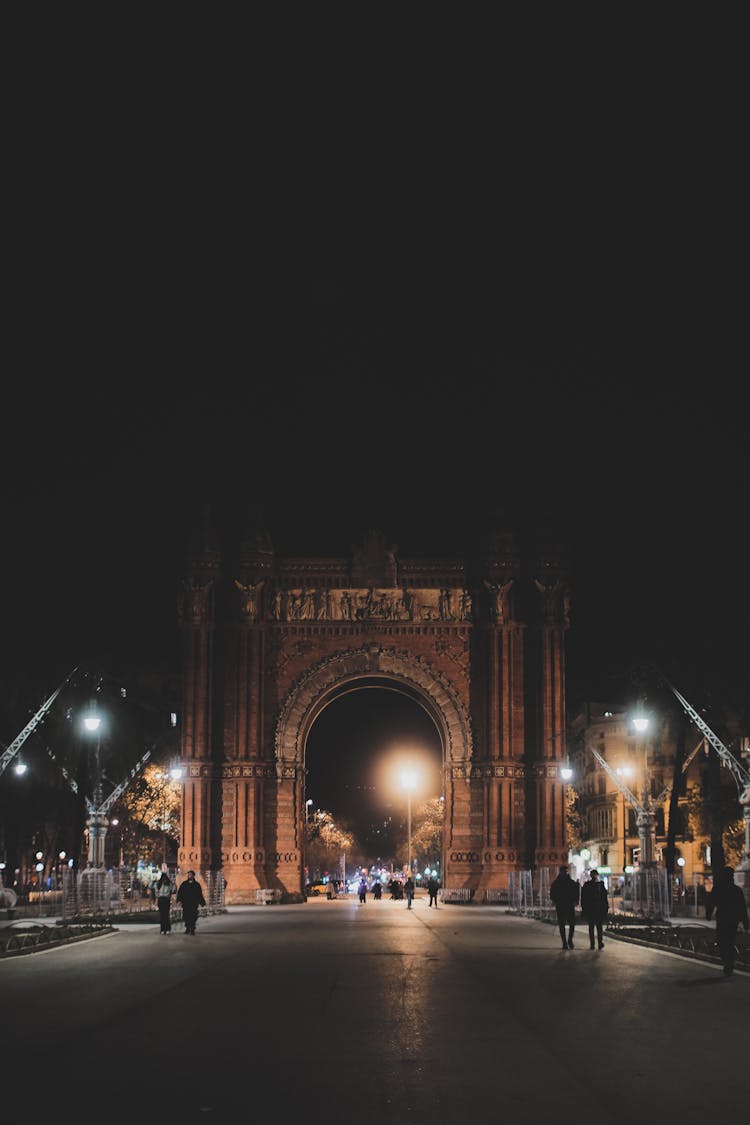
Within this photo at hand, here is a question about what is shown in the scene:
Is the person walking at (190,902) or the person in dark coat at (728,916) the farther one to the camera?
the person walking at (190,902)

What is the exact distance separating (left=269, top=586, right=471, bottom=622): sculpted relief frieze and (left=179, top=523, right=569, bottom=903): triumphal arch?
0.18 feet

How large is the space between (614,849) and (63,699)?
6239cm

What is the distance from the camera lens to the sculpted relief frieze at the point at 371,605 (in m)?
59.3

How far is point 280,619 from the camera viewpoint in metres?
59.6

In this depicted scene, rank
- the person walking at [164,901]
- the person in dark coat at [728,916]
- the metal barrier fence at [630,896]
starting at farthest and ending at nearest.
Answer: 1. the metal barrier fence at [630,896]
2. the person walking at [164,901]
3. the person in dark coat at [728,916]

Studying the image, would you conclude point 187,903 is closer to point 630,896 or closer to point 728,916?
point 728,916

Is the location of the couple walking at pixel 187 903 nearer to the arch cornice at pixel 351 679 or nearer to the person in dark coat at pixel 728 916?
the person in dark coat at pixel 728 916

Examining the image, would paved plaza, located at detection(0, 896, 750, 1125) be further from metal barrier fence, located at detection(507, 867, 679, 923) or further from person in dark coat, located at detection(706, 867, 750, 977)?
metal barrier fence, located at detection(507, 867, 679, 923)

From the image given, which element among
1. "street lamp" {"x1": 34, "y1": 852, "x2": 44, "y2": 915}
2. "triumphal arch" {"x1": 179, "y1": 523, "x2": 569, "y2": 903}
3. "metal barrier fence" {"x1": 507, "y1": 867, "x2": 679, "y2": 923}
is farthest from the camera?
"triumphal arch" {"x1": 179, "y1": 523, "x2": 569, "y2": 903}

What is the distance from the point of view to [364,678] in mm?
60438

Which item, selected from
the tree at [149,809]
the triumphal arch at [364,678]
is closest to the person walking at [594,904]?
the triumphal arch at [364,678]

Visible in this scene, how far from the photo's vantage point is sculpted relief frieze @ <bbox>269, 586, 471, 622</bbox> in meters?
59.3

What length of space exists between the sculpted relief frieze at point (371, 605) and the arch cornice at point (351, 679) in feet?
4.72

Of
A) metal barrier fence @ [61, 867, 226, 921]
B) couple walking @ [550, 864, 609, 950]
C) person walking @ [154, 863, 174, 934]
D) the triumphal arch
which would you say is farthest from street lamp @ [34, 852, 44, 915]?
couple walking @ [550, 864, 609, 950]
